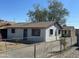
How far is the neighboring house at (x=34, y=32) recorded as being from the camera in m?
29.5

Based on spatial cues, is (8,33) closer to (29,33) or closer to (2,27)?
(2,27)

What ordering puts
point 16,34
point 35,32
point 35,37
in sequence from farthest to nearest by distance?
point 16,34
point 35,32
point 35,37

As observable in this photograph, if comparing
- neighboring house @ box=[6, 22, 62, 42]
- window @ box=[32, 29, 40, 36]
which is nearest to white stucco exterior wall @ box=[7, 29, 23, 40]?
neighboring house @ box=[6, 22, 62, 42]

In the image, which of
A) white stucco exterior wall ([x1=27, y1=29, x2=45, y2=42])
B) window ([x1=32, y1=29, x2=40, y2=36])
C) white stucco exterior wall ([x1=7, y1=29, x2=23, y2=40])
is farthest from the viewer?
white stucco exterior wall ([x1=7, y1=29, x2=23, y2=40])

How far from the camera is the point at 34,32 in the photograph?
30.4 metres

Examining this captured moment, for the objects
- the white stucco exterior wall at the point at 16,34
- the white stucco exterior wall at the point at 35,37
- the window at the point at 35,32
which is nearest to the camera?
the white stucco exterior wall at the point at 35,37

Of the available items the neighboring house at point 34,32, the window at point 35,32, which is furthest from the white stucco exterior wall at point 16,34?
the window at point 35,32

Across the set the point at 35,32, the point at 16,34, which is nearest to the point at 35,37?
the point at 35,32

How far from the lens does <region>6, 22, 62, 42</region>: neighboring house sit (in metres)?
29.5

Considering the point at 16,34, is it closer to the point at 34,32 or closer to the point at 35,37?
the point at 34,32

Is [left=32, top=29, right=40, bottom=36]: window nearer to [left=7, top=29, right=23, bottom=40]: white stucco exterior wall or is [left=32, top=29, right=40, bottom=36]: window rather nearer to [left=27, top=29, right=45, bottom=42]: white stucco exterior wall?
[left=27, top=29, right=45, bottom=42]: white stucco exterior wall

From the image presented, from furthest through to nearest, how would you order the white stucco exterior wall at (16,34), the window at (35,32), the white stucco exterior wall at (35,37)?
the white stucco exterior wall at (16,34) < the window at (35,32) < the white stucco exterior wall at (35,37)

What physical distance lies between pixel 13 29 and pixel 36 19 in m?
30.0

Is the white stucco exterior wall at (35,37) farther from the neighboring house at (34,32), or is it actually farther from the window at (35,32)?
the window at (35,32)
